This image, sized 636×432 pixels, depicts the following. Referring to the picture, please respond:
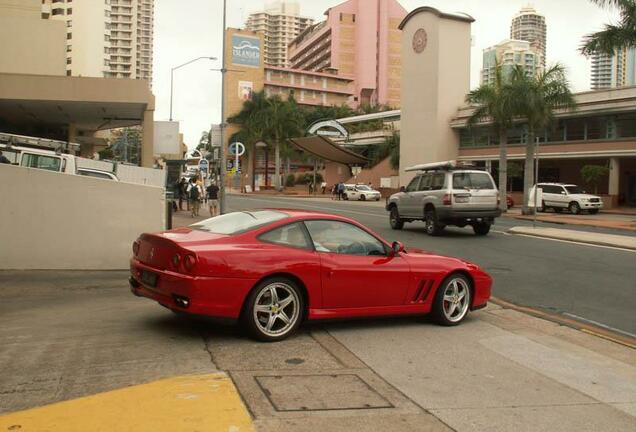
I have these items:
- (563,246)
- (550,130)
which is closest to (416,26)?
(550,130)

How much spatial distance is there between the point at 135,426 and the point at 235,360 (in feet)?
5.38

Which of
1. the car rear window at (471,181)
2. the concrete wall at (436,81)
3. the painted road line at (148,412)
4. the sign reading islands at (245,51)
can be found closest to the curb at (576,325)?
the painted road line at (148,412)

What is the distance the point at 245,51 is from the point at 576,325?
10920 centimetres

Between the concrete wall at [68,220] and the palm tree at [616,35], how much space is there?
22029 millimetres

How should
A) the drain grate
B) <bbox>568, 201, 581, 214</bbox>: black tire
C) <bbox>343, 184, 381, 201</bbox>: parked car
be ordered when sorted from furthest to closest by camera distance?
<bbox>343, 184, 381, 201</bbox>: parked car → <bbox>568, 201, 581, 214</bbox>: black tire → the drain grate

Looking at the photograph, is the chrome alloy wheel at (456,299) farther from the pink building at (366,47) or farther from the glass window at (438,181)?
the pink building at (366,47)

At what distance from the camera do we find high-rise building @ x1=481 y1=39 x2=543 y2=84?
34.8 m

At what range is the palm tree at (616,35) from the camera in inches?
998

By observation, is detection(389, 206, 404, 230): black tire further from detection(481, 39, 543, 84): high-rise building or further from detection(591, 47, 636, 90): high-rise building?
detection(591, 47, 636, 90): high-rise building

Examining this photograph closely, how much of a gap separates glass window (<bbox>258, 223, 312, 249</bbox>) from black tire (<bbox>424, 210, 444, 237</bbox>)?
13043mm

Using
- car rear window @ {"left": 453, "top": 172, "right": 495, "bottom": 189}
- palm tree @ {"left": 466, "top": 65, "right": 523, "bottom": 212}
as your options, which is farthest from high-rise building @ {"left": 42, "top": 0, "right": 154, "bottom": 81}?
car rear window @ {"left": 453, "top": 172, "right": 495, "bottom": 189}

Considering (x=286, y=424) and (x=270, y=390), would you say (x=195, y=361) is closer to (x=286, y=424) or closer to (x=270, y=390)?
(x=270, y=390)

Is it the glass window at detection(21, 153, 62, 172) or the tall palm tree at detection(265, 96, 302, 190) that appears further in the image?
the tall palm tree at detection(265, 96, 302, 190)

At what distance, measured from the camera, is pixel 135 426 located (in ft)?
13.0
